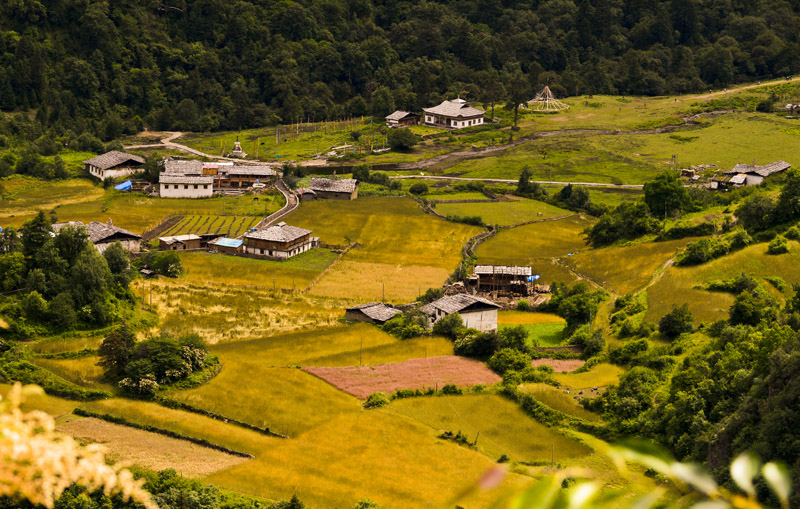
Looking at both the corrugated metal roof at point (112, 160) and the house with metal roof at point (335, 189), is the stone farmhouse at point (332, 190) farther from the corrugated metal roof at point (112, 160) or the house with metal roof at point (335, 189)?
the corrugated metal roof at point (112, 160)

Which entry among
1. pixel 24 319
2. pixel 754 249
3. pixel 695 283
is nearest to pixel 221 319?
pixel 24 319

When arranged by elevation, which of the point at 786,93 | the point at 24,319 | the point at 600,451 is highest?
the point at 786,93

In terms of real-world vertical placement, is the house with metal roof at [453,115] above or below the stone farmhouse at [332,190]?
above

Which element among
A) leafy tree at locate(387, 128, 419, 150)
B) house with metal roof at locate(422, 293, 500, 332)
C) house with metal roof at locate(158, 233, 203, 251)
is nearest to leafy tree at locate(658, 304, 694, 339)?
house with metal roof at locate(422, 293, 500, 332)

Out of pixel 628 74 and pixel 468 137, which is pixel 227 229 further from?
pixel 628 74

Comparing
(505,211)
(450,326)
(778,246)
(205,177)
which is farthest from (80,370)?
(505,211)

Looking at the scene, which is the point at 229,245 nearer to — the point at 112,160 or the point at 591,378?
the point at 112,160

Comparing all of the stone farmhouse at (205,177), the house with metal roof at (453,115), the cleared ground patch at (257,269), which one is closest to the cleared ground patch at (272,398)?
the cleared ground patch at (257,269)
